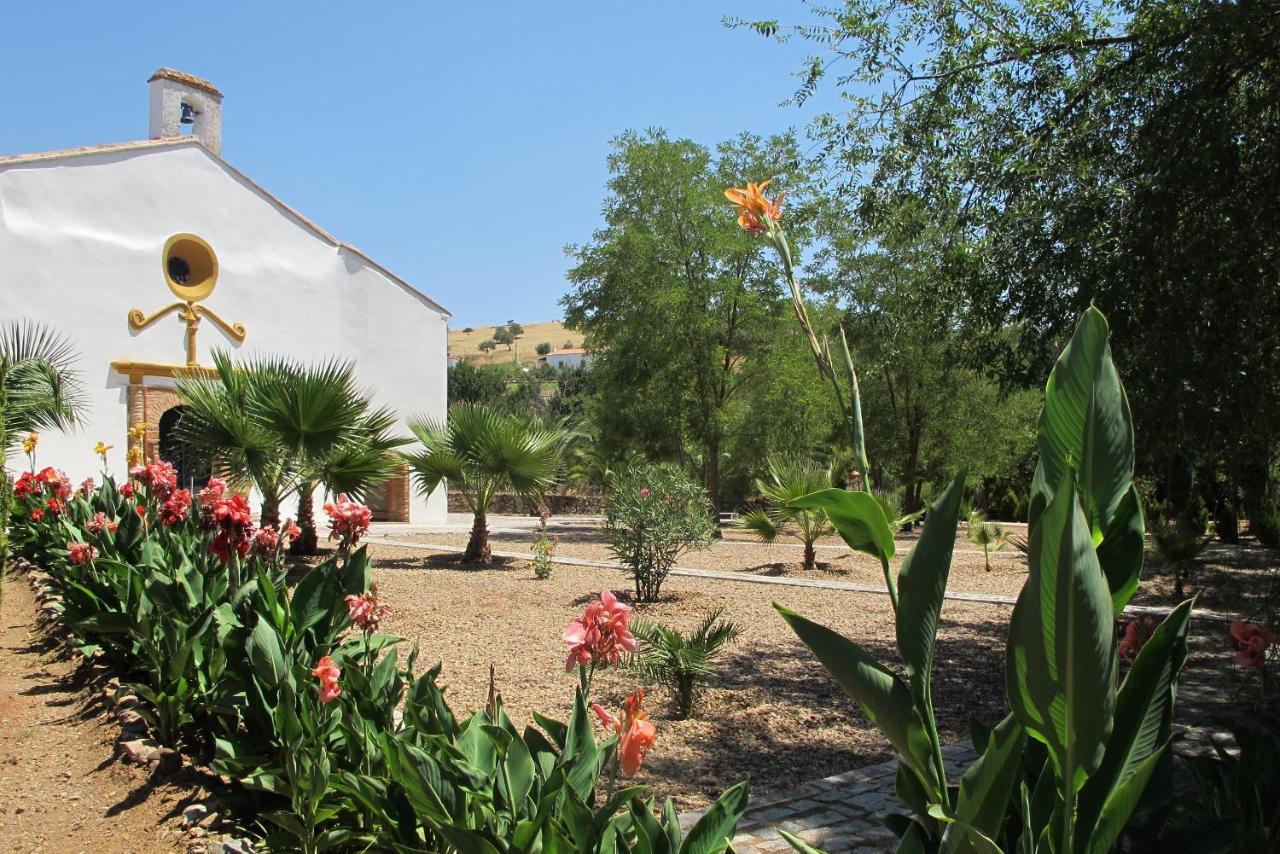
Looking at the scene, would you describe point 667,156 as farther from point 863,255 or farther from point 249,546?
point 249,546

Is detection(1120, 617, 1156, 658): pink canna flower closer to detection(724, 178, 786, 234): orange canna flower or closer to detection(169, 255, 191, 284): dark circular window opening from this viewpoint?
detection(724, 178, 786, 234): orange canna flower

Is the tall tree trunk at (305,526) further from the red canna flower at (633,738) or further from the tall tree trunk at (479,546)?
the red canna flower at (633,738)

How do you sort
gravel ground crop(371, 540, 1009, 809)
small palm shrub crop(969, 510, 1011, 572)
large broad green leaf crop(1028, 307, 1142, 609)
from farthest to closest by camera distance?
small palm shrub crop(969, 510, 1011, 572) < gravel ground crop(371, 540, 1009, 809) < large broad green leaf crop(1028, 307, 1142, 609)

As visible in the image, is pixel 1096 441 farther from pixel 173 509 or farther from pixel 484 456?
pixel 484 456

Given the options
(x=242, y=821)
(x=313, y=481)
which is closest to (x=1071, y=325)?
(x=242, y=821)

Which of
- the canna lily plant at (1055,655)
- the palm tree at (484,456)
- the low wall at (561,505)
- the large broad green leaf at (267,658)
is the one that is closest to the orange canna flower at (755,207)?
the canna lily plant at (1055,655)

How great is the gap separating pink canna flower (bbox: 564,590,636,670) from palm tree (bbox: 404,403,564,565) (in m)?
9.88

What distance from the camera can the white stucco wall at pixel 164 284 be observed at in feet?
59.1

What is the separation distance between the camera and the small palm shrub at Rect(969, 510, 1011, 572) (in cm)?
1346

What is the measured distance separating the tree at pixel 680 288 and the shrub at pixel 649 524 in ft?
31.3

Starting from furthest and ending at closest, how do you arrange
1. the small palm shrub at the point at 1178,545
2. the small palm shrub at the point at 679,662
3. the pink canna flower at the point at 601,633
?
1. the small palm shrub at the point at 1178,545
2. the small palm shrub at the point at 679,662
3. the pink canna flower at the point at 601,633

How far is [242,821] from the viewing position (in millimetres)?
3613

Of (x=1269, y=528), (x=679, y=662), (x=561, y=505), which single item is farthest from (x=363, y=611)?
(x=561, y=505)

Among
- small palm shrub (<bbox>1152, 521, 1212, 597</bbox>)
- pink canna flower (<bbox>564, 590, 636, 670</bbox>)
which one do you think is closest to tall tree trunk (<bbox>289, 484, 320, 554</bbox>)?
small palm shrub (<bbox>1152, 521, 1212, 597</bbox>)
